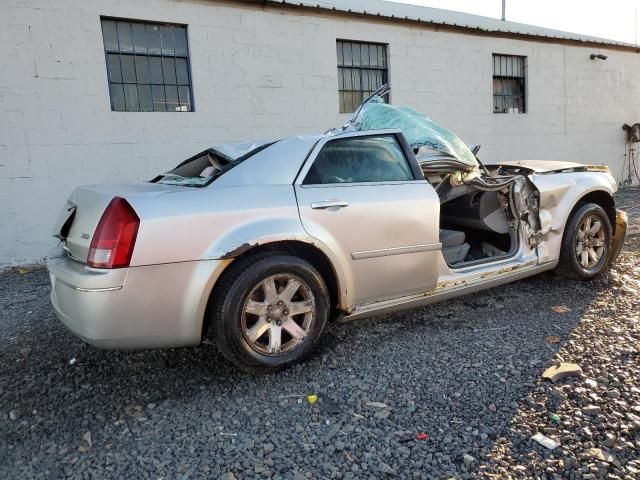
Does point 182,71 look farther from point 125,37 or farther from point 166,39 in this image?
point 125,37

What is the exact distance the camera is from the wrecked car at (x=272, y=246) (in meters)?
2.53

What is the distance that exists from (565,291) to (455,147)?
172 centimetres

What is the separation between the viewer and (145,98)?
714 centimetres

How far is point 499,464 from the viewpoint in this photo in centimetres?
205

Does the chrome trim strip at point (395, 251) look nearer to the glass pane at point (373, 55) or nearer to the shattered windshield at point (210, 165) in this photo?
the shattered windshield at point (210, 165)

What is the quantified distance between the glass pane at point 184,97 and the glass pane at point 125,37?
0.89 meters

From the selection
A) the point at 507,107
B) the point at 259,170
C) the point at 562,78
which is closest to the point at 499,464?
the point at 259,170

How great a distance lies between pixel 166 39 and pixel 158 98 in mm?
906

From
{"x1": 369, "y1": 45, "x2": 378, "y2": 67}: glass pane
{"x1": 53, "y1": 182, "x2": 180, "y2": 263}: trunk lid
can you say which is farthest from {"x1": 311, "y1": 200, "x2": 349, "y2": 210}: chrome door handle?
{"x1": 369, "y1": 45, "x2": 378, "y2": 67}: glass pane

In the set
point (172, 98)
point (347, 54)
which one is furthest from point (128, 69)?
point (347, 54)

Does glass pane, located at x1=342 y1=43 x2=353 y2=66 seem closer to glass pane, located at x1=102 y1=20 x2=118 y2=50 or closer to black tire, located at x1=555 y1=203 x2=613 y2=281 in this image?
glass pane, located at x1=102 y1=20 x2=118 y2=50

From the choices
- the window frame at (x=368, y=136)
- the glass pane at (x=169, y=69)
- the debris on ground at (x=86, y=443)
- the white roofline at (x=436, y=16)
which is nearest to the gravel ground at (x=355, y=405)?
the debris on ground at (x=86, y=443)

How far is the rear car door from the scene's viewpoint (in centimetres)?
303

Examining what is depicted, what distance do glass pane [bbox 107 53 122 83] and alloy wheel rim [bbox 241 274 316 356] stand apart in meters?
5.50
